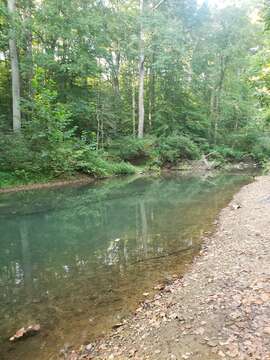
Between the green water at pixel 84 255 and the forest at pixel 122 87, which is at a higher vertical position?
the forest at pixel 122 87

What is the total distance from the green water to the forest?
513 centimetres

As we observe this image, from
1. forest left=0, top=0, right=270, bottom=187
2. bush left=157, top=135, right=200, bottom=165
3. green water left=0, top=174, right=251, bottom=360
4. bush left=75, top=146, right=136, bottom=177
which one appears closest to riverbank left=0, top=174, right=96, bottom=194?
forest left=0, top=0, right=270, bottom=187

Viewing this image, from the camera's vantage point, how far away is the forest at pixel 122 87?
16.2 meters

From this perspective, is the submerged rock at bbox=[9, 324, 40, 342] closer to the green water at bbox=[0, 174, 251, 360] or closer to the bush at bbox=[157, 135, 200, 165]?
the green water at bbox=[0, 174, 251, 360]

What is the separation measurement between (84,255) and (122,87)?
74.4 feet

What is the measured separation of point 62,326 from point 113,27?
76.3 feet

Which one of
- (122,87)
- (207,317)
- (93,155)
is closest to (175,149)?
(93,155)

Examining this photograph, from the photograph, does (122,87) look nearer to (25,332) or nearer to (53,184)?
(53,184)

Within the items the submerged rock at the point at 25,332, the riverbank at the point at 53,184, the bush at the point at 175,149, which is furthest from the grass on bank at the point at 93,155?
the submerged rock at the point at 25,332

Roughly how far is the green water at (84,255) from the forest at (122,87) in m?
5.13

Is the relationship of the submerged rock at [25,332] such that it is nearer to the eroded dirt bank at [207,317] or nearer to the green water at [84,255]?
the green water at [84,255]

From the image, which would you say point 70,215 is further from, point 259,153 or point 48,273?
point 259,153

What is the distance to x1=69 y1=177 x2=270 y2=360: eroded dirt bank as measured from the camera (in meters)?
3.01

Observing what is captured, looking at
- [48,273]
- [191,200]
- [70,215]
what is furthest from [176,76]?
[48,273]
